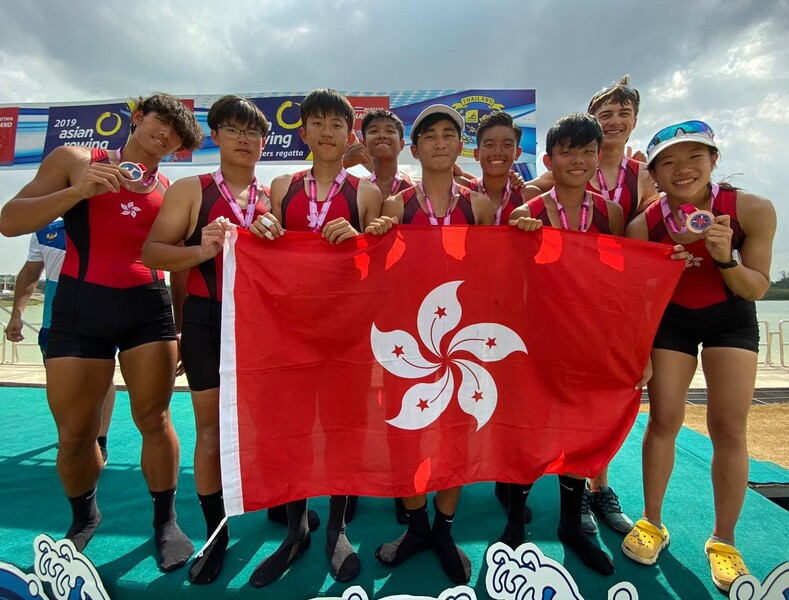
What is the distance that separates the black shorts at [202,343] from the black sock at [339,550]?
1.00 metres

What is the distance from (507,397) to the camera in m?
2.39

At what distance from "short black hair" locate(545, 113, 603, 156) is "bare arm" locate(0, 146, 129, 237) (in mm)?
2440

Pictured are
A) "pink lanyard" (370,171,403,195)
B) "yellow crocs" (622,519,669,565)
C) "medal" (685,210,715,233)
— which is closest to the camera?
"medal" (685,210,715,233)

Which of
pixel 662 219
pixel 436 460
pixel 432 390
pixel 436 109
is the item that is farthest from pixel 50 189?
pixel 662 219

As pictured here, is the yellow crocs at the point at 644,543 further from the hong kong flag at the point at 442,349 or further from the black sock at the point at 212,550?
the black sock at the point at 212,550

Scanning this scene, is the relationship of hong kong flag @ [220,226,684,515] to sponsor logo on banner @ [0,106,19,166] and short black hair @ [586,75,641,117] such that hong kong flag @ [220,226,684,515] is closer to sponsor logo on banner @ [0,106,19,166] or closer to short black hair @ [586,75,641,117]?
short black hair @ [586,75,641,117]

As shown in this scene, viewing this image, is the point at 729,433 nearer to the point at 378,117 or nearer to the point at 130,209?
the point at 378,117

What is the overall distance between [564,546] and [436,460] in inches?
41.2

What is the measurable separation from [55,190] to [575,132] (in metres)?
2.97

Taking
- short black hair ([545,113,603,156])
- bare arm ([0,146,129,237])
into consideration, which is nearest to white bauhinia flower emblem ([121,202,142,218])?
bare arm ([0,146,129,237])

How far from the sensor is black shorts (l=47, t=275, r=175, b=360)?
92.7 inches

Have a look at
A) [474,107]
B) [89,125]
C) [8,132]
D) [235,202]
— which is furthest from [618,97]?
[8,132]

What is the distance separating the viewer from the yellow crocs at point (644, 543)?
2408 mm

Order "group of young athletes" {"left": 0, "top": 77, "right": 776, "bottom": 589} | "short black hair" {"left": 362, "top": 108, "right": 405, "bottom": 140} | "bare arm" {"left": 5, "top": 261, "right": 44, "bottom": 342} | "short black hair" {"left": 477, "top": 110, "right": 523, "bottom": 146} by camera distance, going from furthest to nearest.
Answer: "bare arm" {"left": 5, "top": 261, "right": 44, "bottom": 342}, "short black hair" {"left": 362, "top": 108, "right": 405, "bottom": 140}, "short black hair" {"left": 477, "top": 110, "right": 523, "bottom": 146}, "group of young athletes" {"left": 0, "top": 77, "right": 776, "bottom": 589}
